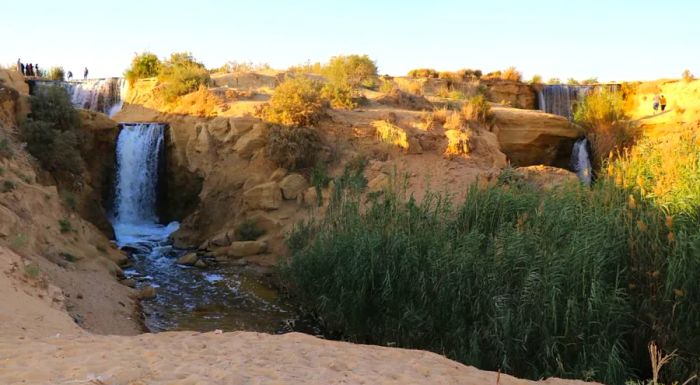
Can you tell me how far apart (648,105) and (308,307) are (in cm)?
1893

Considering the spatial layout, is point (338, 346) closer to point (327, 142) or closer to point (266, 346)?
point (266, 346)

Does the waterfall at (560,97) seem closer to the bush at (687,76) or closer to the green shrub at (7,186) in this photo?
the bush at (687,76)

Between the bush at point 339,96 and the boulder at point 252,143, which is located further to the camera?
the bush at point 339,96

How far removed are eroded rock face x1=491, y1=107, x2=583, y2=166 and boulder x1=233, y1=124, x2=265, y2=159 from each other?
25.3 ft

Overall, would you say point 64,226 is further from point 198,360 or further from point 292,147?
point 198,360

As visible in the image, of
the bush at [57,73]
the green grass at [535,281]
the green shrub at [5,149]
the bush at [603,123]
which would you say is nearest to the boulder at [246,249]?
the green grass at [535,281]

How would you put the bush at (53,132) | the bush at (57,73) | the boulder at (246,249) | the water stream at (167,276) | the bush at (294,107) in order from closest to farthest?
the water stream at (167,276) < the bush at (53,132) < the boulder at (246,249) < the bush at (294,107) < the bush at (57,73)

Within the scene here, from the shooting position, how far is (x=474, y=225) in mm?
9422

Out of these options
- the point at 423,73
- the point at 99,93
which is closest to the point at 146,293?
the point at 99,93

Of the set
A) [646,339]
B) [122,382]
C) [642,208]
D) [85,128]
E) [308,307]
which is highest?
[85,128]

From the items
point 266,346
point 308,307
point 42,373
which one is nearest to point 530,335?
point 266,346

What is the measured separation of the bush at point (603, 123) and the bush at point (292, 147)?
31.5 feet

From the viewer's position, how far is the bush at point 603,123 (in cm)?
1980

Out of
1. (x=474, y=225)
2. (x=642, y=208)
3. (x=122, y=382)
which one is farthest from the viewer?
(x=474, y=225)
